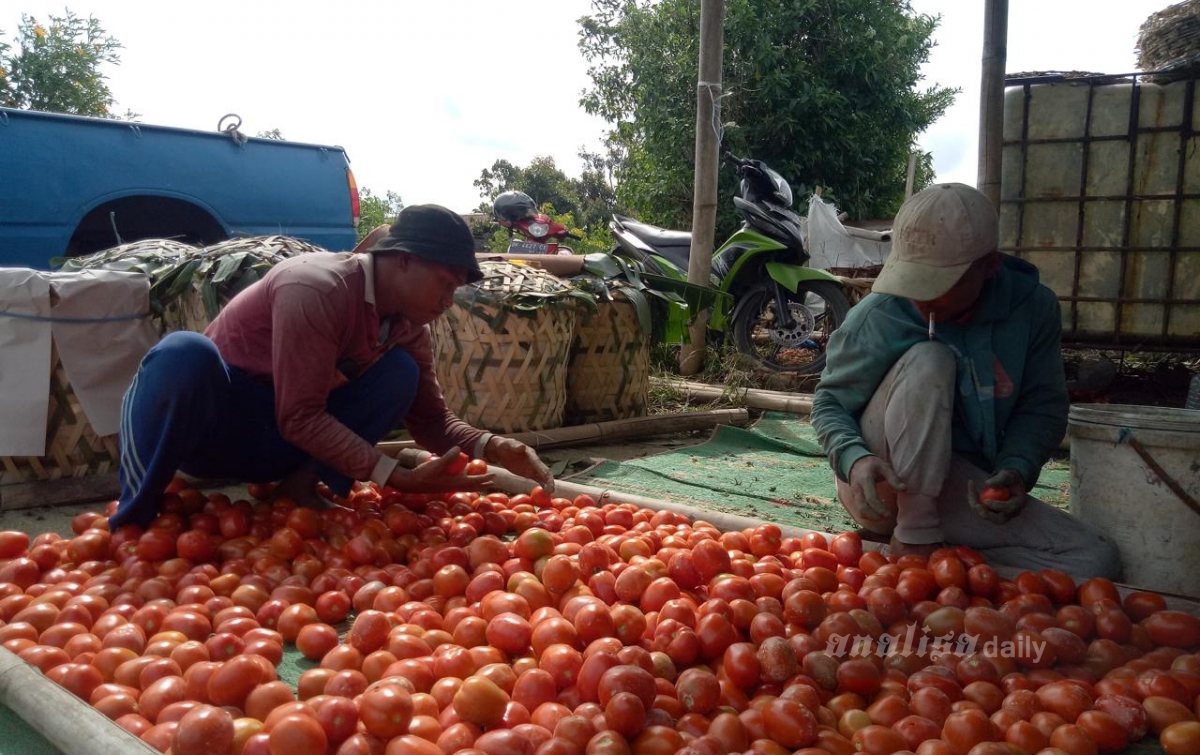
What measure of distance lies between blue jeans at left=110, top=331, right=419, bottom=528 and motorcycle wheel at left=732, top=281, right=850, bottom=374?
3.75 m

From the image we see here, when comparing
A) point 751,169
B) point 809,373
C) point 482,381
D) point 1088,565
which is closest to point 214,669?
point 1088,565

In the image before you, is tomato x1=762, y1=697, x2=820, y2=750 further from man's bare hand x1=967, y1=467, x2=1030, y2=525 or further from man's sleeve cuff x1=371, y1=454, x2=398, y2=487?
man's sleeve cuff x1=371, y1=454, x2=398, y2=487

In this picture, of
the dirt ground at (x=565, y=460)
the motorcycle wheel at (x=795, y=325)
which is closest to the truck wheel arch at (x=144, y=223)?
the dirt ground at (x=565, y=460)

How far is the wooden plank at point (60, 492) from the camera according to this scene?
3.10 m

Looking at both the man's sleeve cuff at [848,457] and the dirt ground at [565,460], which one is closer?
the man's sleeve cuff at [848,457]

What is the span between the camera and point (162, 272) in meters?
3.78

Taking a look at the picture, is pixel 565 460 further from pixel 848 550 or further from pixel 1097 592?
pixel 1097 592

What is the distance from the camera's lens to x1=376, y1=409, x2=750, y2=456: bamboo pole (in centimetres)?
408

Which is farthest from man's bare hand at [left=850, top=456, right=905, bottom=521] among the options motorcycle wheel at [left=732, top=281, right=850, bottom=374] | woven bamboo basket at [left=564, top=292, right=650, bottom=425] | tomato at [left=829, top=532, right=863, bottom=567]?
motorcycle wheel at [left=732, top=281, right=850, bottom=374]

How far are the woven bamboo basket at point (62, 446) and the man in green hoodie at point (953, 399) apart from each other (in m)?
2.81

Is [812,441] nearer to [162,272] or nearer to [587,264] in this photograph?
[587,264]

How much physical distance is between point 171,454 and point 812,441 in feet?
10.3

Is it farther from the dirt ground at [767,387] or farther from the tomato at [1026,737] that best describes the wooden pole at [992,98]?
the tomato at [1026,737]

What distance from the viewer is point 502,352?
4.11m
